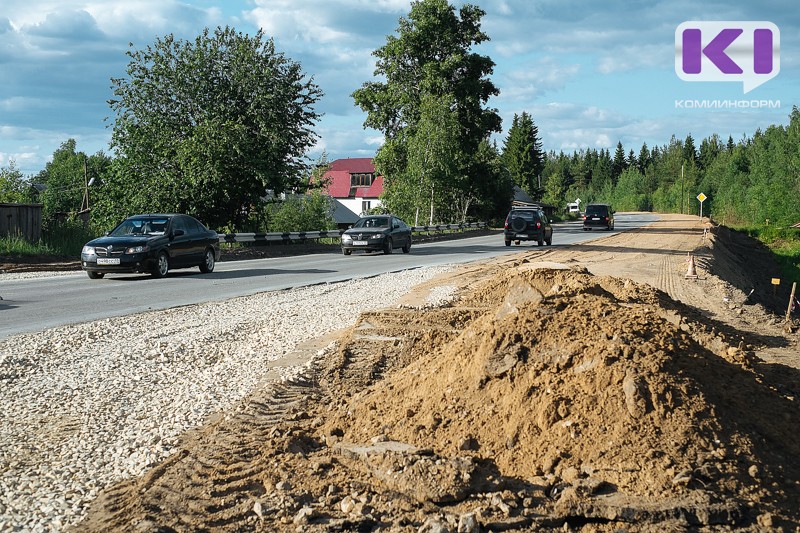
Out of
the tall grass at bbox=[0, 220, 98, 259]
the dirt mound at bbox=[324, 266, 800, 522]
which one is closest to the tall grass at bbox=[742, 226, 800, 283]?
the tall grass at bbox=[0, 220, 98, 259]

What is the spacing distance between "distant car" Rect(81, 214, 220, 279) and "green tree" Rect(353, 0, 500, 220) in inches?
1327

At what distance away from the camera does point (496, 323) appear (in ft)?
19.5

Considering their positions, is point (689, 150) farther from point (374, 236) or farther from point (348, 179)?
point (374, 236)

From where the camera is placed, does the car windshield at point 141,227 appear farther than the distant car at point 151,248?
Yes

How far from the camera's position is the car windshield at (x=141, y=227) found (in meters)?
19.3

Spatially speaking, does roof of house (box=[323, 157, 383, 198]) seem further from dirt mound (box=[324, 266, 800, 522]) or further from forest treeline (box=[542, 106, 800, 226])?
dirt mound (box=[324, 266, 800, 522])

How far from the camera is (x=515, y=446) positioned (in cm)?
471

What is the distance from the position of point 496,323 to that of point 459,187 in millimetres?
48982

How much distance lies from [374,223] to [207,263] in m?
10.4

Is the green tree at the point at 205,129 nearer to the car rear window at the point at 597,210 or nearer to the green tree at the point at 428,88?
the green tree at the point at 428,88

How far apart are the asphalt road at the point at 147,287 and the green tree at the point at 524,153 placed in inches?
3258

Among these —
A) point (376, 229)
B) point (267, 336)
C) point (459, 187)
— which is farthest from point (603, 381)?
point (459, 187)

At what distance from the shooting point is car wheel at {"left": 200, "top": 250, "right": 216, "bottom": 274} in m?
21.0

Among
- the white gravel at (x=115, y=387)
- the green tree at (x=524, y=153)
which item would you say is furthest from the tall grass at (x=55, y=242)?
the green tree at (x=524, y=153)
